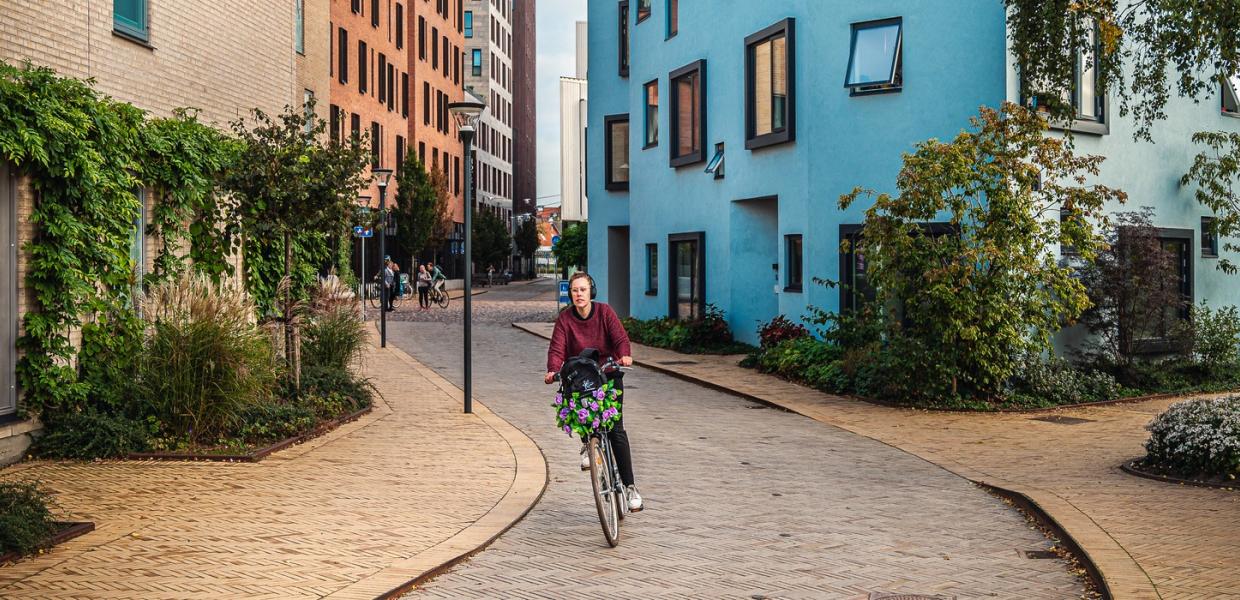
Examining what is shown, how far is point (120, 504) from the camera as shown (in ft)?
27.7

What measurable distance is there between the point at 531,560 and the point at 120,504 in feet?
10.0

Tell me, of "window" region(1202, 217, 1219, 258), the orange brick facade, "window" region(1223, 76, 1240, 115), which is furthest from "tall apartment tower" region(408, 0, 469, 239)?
"window" region(1202, 217, 1219, 258)

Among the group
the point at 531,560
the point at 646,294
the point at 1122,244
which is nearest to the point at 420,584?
the point at 531,560

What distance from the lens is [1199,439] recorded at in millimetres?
9789

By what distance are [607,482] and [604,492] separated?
14 centimetres

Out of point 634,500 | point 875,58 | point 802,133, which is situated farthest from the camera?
point 802,133

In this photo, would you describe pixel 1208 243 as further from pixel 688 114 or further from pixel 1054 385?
pixel 688 114

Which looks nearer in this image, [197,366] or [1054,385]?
[197,366]

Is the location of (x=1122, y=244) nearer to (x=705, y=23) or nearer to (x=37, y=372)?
(x=705, y=23)

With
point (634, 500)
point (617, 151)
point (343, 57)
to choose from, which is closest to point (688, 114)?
point (617, 151)

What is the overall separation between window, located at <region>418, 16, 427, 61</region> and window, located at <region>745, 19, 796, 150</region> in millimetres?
41747

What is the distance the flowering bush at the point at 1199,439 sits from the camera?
961 cm

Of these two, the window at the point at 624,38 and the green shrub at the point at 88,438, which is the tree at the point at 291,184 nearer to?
the green shrub at the point at 88,438

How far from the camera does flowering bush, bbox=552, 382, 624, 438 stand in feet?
25.8
